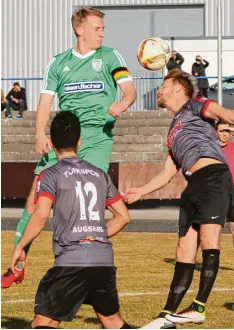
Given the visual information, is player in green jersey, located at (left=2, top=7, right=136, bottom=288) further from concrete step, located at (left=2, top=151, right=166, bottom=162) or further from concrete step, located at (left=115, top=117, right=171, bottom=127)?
concrete step, located at (left=115, top=117, right=171, bottom=127)

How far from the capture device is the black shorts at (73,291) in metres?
7.85

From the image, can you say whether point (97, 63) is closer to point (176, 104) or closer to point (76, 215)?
point (176, 104)

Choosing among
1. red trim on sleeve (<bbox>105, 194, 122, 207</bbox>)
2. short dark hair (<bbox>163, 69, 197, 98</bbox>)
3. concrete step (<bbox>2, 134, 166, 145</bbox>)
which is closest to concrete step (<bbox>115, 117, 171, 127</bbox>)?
concrete step (<bbox>2, 134, 166, 145</bbox>)

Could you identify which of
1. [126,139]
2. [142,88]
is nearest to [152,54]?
[126,139]

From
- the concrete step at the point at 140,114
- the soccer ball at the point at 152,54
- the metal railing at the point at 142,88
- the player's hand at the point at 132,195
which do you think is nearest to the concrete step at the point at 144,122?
the concrete step at the point at 140,114

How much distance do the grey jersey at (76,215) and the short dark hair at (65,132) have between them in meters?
0.15

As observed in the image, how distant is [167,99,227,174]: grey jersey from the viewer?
969 centimetres

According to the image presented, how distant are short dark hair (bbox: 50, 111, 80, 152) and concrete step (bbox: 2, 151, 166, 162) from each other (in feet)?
81.9

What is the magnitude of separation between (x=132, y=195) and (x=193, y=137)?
72 cm

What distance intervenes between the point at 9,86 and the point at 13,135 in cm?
1154

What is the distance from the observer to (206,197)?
9609mm

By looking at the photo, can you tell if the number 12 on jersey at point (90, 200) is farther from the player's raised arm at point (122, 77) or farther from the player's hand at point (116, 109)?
the player's raised arm at point (122, 77)

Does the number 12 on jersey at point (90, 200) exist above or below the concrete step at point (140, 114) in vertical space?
above

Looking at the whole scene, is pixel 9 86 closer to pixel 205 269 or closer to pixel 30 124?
pixel 30 124
